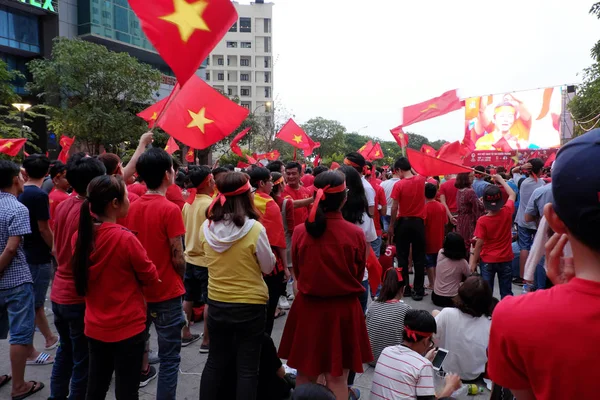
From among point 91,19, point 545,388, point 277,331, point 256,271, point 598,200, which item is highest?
point 91,19

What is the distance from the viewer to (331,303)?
9.47ft

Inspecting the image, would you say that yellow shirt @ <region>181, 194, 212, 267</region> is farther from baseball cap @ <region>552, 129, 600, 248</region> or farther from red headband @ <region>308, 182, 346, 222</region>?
baseball cap @ <region>552, 129, 600, 248</region>

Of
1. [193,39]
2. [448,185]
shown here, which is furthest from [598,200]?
[448,185]

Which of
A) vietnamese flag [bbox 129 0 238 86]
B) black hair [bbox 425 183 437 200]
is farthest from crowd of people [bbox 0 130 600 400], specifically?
black hair [bbox 425 183 437 200]

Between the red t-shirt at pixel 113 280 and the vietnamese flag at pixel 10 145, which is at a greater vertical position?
the vietnamese flag at pixel 10 145

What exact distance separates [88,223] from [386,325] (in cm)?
257

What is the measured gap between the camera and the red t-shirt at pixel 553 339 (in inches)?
38.2

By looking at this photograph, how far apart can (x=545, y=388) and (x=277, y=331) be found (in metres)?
4.11

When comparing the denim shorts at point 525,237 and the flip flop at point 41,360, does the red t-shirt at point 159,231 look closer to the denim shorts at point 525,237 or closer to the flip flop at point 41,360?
the flip flop at point 41,360

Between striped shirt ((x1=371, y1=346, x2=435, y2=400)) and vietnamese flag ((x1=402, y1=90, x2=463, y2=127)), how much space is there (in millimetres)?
6365

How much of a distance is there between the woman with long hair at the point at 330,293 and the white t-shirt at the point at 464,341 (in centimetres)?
117

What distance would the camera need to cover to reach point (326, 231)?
9.36 ft

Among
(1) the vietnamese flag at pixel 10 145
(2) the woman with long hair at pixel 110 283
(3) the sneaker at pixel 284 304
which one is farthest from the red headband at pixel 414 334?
(1) the vietnamese flag at pixel 10 145

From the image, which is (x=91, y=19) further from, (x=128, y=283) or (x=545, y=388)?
(x=545, y=388)
